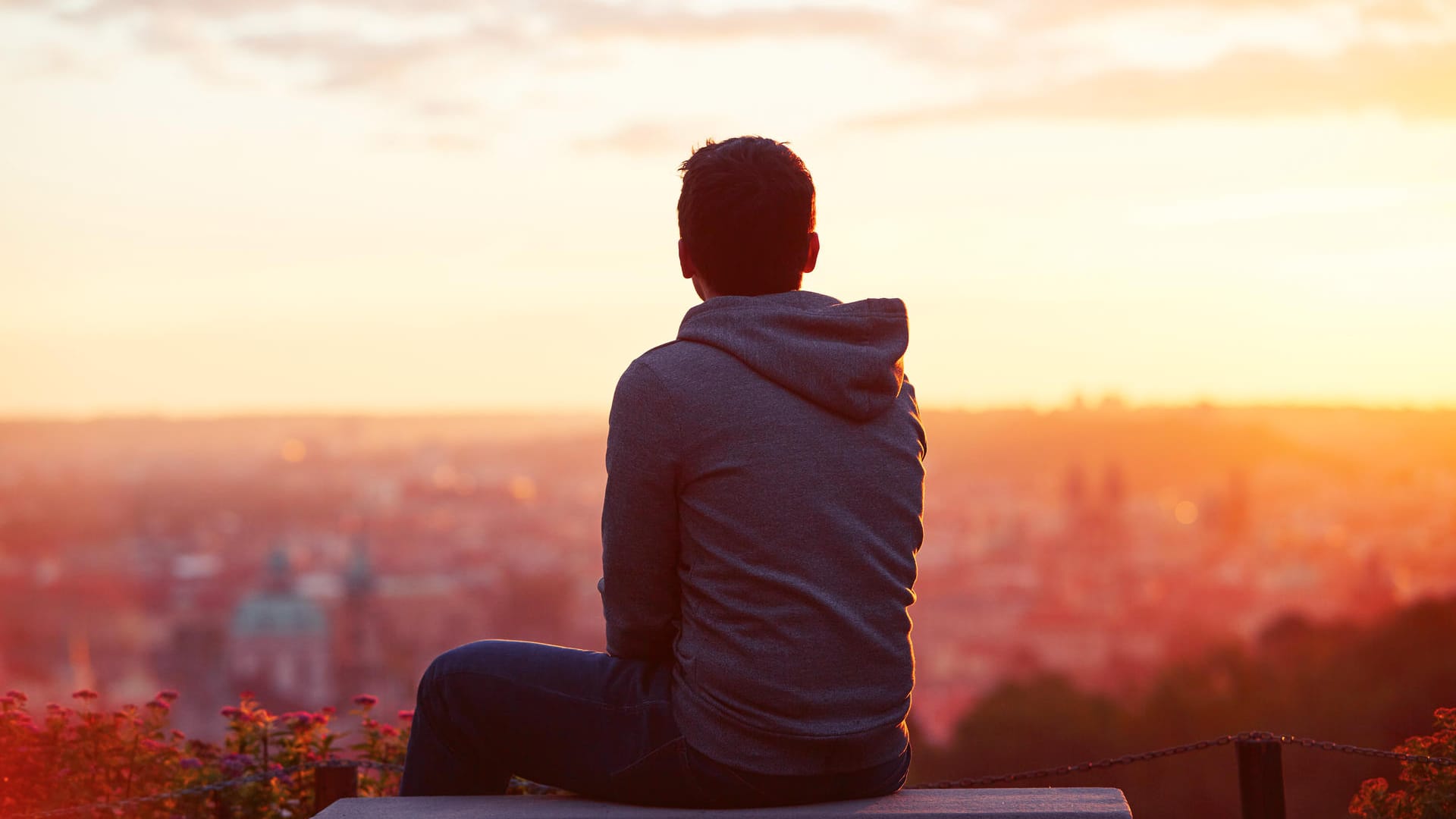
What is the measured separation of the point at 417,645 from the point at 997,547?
1925cm

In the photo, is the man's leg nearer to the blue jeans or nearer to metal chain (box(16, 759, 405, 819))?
the blue jeans

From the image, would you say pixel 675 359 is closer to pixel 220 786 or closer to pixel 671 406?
pixel 671 406

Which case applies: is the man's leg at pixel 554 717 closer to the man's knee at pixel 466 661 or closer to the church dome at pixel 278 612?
the man's knee at pixel 466 661

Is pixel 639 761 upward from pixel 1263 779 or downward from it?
upward

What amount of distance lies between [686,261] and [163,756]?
249 cm

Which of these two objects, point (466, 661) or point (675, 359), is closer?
point (675, 359)

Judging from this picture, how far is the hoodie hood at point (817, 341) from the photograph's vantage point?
193 cm

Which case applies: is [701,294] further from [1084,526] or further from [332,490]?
[332,490]

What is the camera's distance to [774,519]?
6.25ft

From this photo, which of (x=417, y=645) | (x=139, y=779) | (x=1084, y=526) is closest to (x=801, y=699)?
(x=139, y=779)

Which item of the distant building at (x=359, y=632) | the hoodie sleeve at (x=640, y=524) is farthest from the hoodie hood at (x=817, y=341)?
the distant building at (x=359, y=632)

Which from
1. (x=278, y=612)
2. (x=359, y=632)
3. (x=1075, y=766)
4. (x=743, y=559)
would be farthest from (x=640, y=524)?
(x=359, y=632)

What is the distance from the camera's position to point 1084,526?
144 feet

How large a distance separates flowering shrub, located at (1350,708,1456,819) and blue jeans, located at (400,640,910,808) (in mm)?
1819
